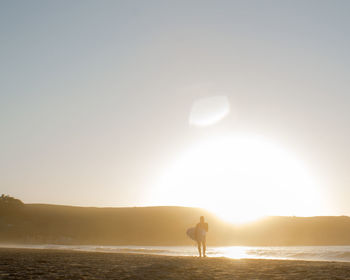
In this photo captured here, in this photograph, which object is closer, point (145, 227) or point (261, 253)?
point (261, 253)

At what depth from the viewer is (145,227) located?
10031 cm

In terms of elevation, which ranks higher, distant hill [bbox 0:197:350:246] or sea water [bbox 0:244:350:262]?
distant hill [bbox 0:197:350:246]

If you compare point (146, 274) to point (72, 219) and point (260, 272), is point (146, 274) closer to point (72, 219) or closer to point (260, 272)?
point (260, 272)

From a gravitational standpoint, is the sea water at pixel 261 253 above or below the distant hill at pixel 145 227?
below

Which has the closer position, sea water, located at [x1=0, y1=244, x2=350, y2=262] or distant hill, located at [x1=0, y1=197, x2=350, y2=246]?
sea water, located at [x1=0, y1=244, x2=350, y2=262]

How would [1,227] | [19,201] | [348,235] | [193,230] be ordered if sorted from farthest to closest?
1. [19,201]
2. [348,235]
3. [1,227]
4. [193,230]

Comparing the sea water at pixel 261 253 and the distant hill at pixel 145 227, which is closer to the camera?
the sea water at pixel 261 253

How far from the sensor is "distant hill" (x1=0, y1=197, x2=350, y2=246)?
88688 millimetres

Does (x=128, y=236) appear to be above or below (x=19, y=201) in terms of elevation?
below

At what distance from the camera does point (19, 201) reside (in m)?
104

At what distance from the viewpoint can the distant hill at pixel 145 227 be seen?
88.7 meters

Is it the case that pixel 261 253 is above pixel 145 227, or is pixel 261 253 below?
below

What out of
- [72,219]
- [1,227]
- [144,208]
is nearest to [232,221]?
[144,208]

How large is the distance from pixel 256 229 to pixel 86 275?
9302 cm
